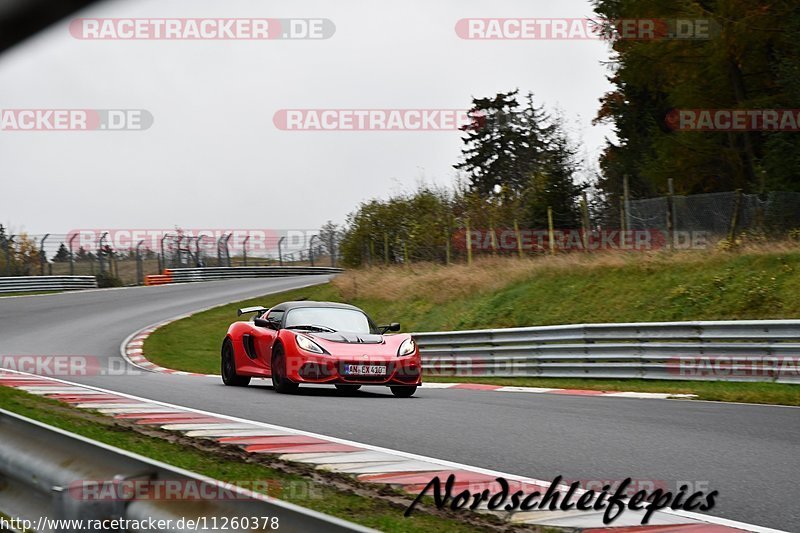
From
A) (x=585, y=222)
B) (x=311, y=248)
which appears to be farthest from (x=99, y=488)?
(x=311, y=248)

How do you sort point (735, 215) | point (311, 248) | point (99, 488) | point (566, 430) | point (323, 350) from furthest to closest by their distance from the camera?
1. point (311, 248)
2. point (735, 215)
3. point (323, 350)
4. point (566, 430)
5. point (99, 488)

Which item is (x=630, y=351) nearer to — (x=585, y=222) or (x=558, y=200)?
(x=585, y=222)

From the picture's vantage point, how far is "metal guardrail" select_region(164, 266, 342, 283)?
5131cm

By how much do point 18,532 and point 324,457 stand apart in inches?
107

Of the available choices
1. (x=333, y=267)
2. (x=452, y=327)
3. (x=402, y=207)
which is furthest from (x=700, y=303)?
(x=333, y=267)

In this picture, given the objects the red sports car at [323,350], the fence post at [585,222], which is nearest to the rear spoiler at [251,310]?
the red sports car at [323,350]

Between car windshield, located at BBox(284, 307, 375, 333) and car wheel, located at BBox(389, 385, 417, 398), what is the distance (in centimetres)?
93

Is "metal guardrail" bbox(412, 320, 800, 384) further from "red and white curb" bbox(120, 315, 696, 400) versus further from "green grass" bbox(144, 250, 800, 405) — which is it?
"red and white curb" bbox(120, 315, 696, 400)

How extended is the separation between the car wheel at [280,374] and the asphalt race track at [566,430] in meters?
0.27

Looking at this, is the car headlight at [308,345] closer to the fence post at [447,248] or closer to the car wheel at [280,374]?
the car wheel at [280,374]

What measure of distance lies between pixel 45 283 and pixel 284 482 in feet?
135

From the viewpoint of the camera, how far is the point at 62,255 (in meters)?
45.4

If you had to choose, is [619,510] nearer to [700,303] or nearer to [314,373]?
[314,373]

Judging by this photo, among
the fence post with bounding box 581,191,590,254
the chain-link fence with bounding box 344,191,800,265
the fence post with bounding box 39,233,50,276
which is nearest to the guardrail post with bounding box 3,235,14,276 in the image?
the fence post with bounding box 39,233,50,276
